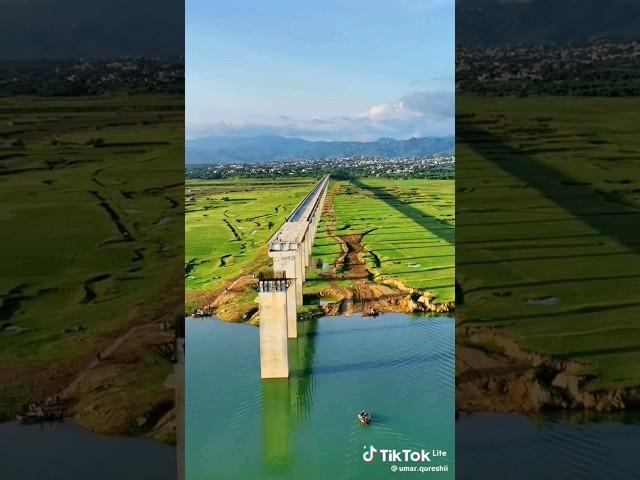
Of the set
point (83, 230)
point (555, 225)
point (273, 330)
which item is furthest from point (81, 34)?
point (555, 225)

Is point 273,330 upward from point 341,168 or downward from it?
downward

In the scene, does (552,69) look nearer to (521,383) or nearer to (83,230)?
(521,383)

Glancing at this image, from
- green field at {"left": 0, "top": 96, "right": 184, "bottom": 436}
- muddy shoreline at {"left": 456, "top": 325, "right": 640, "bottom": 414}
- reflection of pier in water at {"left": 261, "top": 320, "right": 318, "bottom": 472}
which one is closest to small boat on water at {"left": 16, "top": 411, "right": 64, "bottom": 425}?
green field at {"left": 0, "top": 96, "right": 184, "bottom": 436}

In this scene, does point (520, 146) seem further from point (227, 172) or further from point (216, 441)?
point (216, 441)

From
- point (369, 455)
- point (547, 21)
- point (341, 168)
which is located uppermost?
point (547, 21)

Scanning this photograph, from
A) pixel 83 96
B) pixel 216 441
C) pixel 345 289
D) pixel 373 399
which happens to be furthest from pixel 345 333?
pixel 83 96

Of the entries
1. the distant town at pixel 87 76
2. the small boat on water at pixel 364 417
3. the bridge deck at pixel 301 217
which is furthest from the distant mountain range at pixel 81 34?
the small boat on water at pixel 364 417

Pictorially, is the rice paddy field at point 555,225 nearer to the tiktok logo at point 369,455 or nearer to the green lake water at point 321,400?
the green lake water at point 321,400
